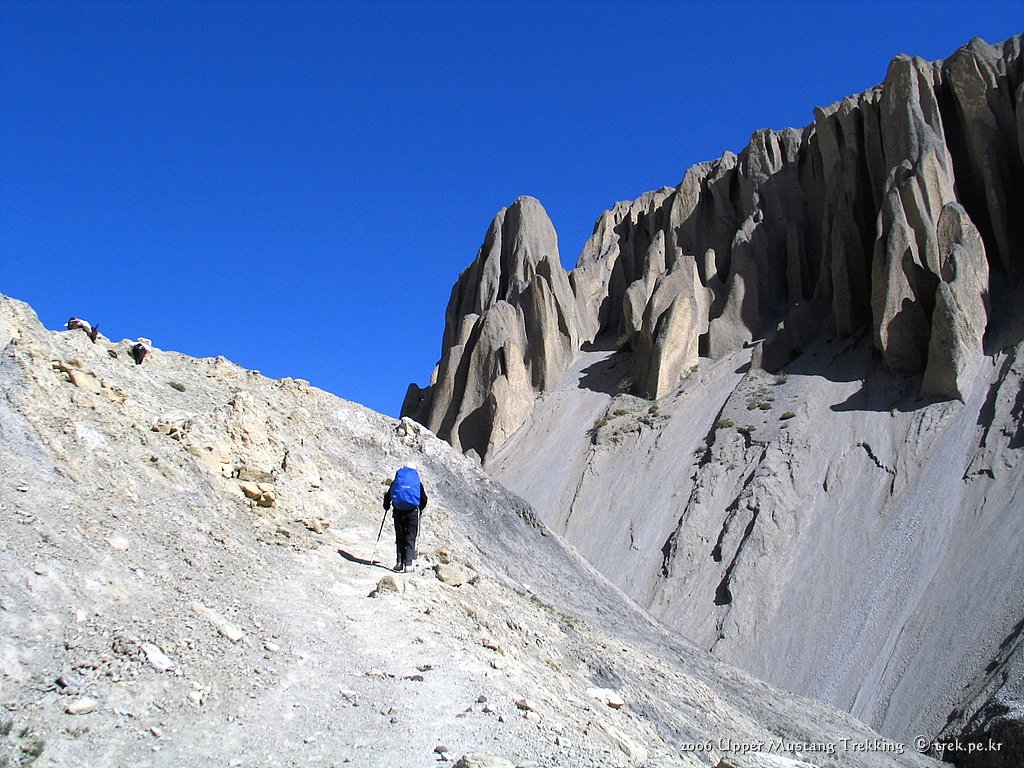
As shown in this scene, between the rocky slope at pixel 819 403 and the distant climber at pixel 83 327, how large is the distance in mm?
17793

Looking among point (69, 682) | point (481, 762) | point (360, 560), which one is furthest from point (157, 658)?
point (360, 560)

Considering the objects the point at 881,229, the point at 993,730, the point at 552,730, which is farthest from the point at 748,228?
the point at 552,730

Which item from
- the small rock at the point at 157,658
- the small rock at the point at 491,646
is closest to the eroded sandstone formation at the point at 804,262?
the small rock at the point at 491,646

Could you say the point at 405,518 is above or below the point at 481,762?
above

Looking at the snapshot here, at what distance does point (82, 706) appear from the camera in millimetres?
5129

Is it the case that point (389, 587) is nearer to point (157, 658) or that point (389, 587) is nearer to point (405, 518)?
point (405, 518)

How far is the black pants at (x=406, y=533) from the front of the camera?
9.66 meters

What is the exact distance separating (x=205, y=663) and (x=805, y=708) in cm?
1158

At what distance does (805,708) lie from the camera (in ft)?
47.0

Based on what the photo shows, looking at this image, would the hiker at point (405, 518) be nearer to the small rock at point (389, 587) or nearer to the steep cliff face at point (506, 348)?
the small rock at point (389, 587)

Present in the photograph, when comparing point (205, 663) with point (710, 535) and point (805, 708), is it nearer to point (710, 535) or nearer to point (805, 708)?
point (805, 708)

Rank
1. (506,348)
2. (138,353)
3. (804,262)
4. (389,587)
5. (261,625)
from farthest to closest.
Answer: (506,348) → (804,262) → (138,353) → (389,587) → (261,625)

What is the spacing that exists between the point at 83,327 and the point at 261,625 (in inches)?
305

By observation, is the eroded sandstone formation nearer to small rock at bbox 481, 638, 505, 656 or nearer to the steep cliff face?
the steep cliff face
